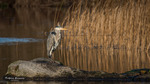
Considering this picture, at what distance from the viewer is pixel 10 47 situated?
17.4 meters

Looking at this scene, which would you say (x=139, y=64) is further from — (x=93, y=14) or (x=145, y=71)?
(x=93, y=14)

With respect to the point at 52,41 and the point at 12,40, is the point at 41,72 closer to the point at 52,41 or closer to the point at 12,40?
the point at 52,41

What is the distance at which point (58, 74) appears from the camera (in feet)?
35.3

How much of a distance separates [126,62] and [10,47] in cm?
552

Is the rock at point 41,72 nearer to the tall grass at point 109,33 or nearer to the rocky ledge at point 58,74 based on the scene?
the rocky ledge at point 58,74

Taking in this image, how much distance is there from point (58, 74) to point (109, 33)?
19.3ft

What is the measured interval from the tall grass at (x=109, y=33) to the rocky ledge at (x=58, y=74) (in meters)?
3.59

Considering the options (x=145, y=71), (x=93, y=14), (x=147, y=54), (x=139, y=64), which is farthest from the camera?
(x=93, y=14)

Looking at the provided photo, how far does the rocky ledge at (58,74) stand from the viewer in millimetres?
10594

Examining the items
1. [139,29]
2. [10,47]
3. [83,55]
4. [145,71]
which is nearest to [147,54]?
[139,29]

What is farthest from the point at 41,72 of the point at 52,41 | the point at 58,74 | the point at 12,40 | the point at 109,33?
the point at 12,40

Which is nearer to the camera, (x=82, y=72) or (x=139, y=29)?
(x=82, y=72)

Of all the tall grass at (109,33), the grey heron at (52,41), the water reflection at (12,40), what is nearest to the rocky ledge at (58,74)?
the grey heron at (52,41)

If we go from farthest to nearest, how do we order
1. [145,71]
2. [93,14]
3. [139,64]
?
[93,14] → [139,64] → [145,71]
